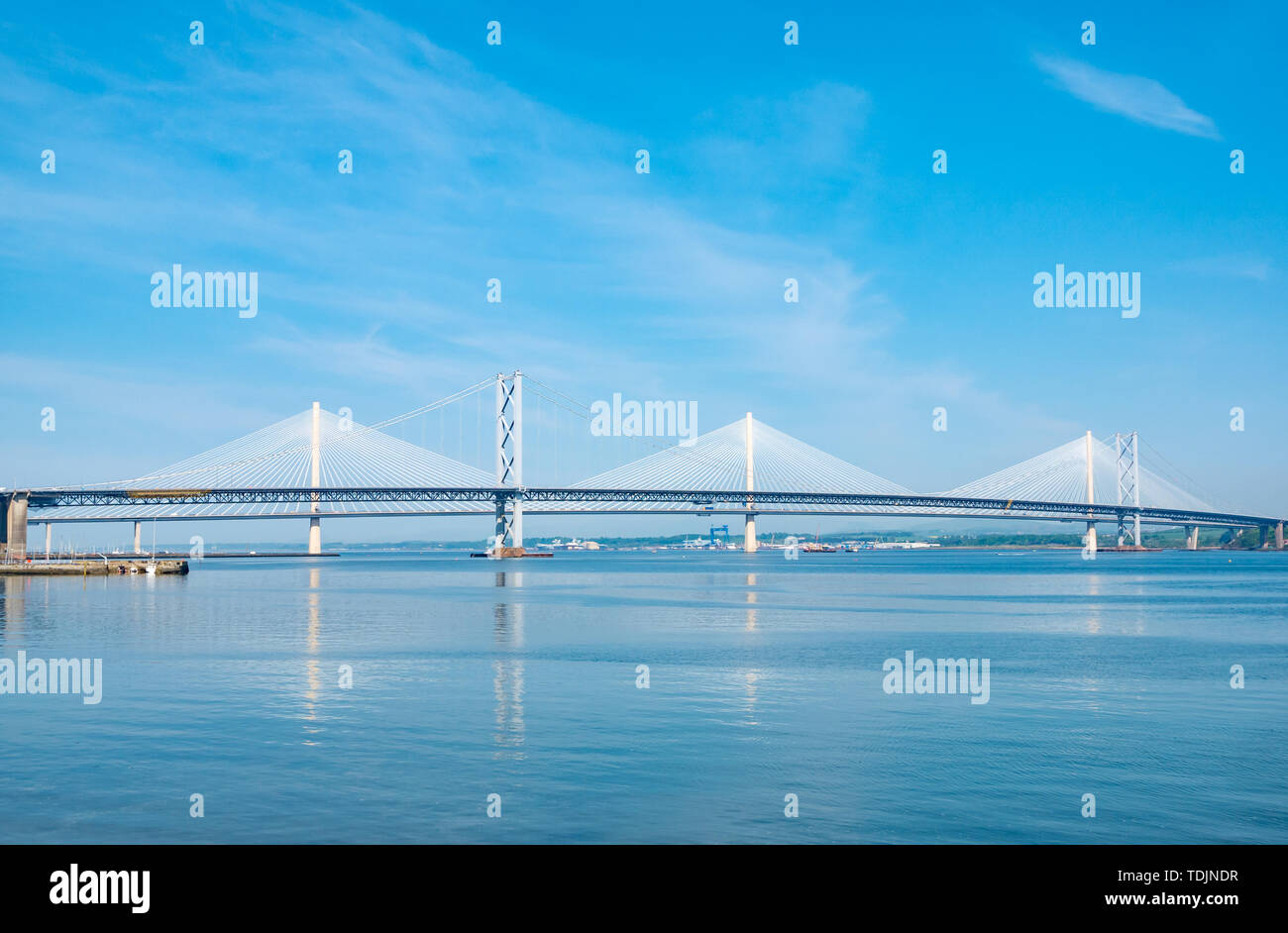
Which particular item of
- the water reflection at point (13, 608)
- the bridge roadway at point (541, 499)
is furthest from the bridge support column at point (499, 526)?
the water reflection at point (13, 608)

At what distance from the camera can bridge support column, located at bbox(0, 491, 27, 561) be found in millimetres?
85812

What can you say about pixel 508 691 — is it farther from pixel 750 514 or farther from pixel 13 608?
pixel 750 514

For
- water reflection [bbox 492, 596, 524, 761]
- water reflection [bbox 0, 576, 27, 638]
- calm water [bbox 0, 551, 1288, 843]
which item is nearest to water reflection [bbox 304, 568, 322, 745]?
calm water [bbox 0, 551, 1288, 843]

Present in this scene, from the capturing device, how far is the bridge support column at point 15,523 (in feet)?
282

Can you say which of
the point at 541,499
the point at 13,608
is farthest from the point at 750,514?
the point at 13,608

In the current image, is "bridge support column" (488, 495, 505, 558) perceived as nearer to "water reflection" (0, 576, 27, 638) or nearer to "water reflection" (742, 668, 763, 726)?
"water reflection" (0, 576, 27, 638)

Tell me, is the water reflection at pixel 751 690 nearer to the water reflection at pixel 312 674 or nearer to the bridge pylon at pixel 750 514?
the water reflection at pixel 312 674

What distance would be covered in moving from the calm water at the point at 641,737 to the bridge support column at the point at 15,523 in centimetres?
6246

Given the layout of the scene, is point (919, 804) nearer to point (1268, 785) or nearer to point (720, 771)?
point (720, 771)

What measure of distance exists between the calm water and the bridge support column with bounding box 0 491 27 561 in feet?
205

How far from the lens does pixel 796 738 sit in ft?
46.9

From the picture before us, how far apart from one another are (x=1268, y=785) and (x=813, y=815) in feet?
17.7

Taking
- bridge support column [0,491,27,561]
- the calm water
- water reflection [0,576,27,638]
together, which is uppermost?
bridge support column [0,491,27,561]
